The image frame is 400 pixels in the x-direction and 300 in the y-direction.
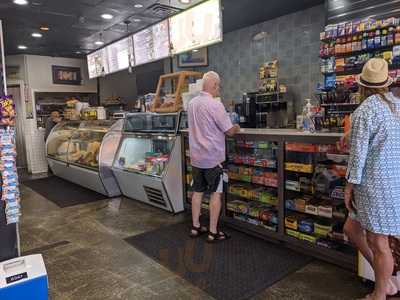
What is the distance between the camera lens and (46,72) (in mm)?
8930

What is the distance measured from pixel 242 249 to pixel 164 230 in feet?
3.45

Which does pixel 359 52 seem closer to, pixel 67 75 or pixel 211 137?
pixel 211 137

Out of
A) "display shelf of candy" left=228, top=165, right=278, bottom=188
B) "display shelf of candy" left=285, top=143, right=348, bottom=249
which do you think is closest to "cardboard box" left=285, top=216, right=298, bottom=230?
"display shelf of candy" left=285, top=143, right=348, bottom=249

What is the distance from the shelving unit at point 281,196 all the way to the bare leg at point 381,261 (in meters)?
0.56

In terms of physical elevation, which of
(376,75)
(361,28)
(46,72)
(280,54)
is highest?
(46,72)

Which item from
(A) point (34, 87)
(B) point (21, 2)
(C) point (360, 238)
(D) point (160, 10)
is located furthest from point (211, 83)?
(A) point (34, 87)

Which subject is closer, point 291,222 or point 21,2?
point 291,222

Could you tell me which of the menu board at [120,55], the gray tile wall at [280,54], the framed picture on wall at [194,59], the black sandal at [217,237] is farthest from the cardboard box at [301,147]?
the framed picture on wall at [194,59]

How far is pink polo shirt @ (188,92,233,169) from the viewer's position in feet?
11.2

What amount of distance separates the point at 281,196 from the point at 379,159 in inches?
53.4

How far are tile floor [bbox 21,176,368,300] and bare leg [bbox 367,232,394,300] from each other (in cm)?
31

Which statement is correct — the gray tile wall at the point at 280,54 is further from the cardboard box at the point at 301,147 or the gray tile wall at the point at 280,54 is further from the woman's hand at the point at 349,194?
the woman's hand at the point at 349,194

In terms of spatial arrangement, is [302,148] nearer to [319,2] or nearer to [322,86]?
[322,86]

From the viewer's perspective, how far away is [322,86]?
5016 mm
